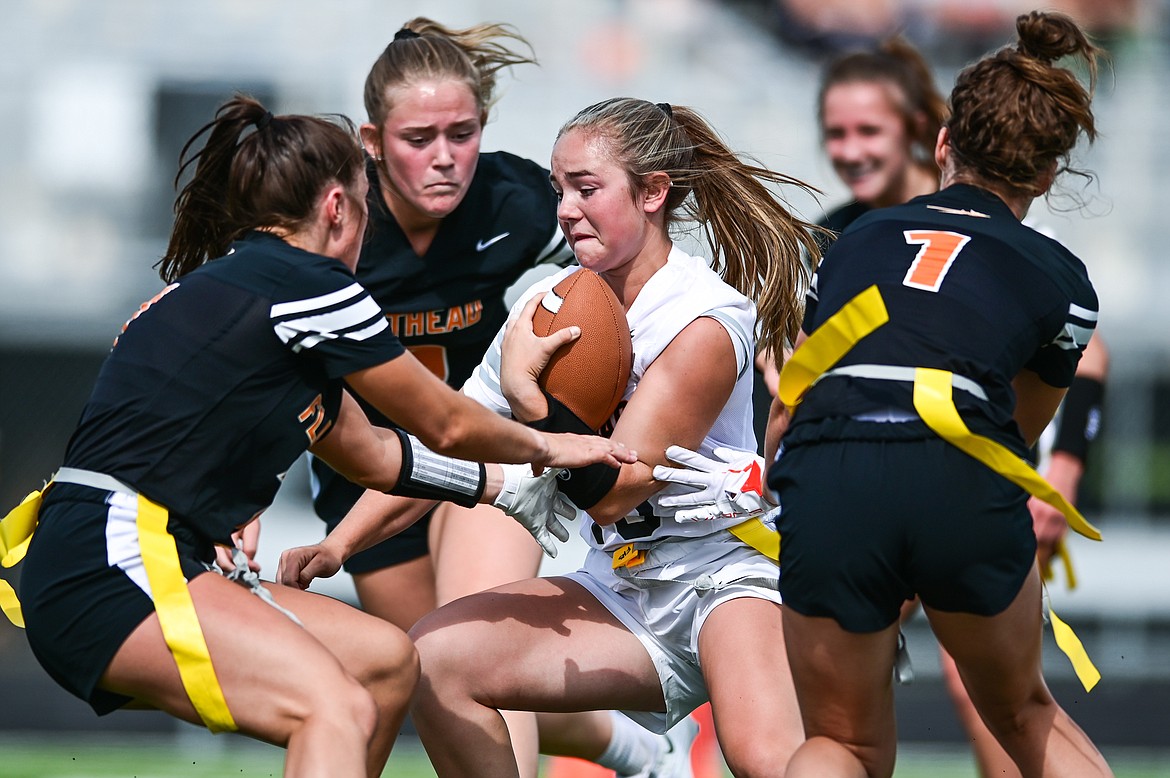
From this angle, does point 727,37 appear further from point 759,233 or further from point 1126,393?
point 759,233

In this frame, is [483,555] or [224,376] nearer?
[224,376]

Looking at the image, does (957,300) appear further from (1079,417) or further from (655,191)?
(1079,417)

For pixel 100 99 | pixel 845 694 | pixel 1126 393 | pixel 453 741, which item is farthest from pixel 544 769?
pixel 100 99

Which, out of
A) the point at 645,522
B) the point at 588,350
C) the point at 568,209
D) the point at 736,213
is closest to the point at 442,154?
the point at 568,209

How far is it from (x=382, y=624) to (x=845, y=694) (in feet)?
3.01

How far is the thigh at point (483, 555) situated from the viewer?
407 centimetres

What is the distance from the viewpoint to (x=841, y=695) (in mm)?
2920

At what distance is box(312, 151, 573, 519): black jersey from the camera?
Result: 4355 millimetres

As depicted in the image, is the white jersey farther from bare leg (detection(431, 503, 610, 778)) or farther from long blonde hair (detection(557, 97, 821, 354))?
bare leg (detection(431, 503, 610, 778))

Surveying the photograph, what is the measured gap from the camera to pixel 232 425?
2865mm

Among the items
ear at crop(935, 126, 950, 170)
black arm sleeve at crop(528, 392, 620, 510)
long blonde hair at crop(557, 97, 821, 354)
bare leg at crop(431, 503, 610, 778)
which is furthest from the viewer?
bare leg at crop(431, 503, 610, 778)

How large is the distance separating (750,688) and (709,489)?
0.46 meters

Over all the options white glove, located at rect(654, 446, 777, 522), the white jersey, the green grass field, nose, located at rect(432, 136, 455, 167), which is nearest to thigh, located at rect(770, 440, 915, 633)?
white glove, located at rect(654, 446, 777, 522)

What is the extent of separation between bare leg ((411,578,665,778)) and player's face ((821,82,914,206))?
7.26ft
